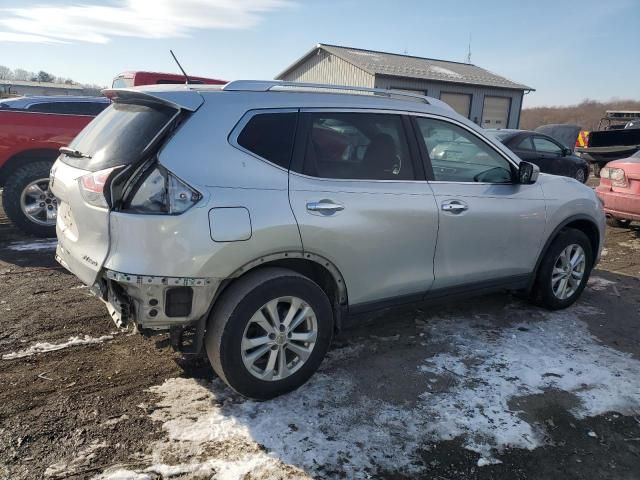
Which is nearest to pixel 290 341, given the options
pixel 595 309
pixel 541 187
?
pixel 541 187

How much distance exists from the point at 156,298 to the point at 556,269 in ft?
11.6

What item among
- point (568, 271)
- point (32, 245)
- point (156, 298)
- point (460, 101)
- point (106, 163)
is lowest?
point (32, 245)

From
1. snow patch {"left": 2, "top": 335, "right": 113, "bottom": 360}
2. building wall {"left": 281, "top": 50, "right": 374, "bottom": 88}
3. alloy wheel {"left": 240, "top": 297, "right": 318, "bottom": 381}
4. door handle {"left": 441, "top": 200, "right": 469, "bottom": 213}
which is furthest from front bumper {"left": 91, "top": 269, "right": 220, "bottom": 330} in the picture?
building wall {"left": 281, "top": 50, "right": 374, "bottom": 88}

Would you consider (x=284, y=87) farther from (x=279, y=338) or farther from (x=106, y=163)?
(x=279, y=338)

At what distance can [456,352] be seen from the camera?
3.78m

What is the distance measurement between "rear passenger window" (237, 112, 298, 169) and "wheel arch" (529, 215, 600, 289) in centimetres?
261

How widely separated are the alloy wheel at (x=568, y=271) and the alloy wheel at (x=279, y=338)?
259cm

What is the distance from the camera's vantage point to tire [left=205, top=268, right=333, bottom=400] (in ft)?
9.14

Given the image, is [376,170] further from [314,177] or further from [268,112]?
[268,112]

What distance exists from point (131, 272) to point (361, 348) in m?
1.87

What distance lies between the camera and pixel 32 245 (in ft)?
20.4

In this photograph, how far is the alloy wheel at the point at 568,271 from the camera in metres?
4.55

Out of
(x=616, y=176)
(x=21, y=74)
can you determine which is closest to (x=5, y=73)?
(x=21, y=74)

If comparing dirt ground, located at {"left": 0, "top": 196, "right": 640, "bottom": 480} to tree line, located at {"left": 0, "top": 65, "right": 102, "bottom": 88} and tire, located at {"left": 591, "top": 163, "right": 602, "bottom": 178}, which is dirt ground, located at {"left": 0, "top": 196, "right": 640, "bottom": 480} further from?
tree line, located at {"left": 0, "top": 65, "right": 102, "bottom": 88}
